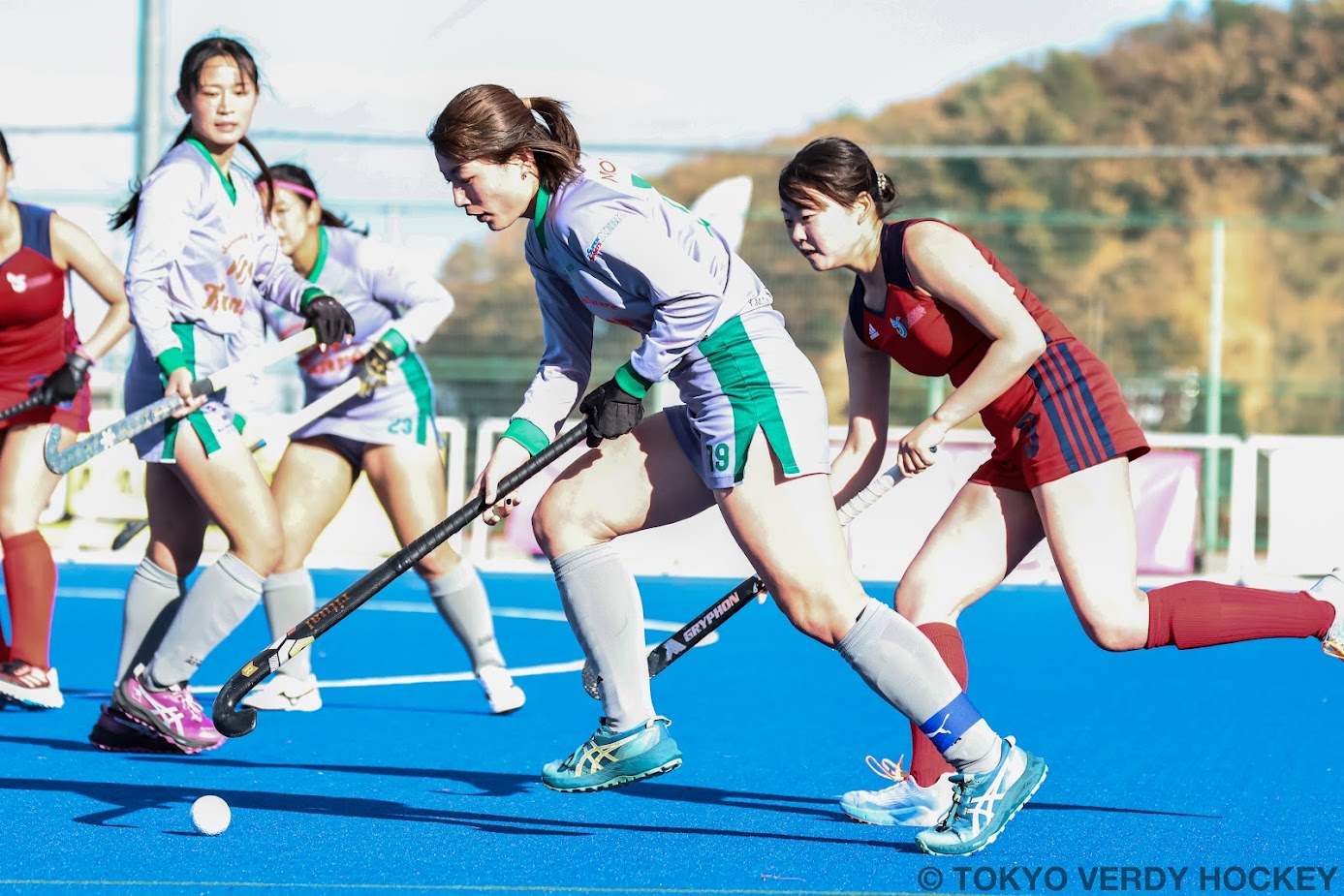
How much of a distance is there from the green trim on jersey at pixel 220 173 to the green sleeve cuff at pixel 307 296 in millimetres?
369

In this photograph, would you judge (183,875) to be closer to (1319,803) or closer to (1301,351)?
(1319,803)

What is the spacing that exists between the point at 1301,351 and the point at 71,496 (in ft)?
49.6

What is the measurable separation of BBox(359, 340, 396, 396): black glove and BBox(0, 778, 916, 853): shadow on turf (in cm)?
156

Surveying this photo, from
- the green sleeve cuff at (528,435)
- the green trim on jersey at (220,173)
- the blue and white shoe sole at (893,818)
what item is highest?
the green trim on jersey at (220,173)

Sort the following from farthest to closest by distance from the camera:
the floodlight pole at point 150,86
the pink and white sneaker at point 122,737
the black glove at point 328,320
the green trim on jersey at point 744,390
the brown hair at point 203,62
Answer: the floodlight pole at point 150,86 → the black glove at point 328,320 → the pink and white sneaker at point 122,737 → the brown hair at point 203,62 → the green trim on jersey at point 744,390

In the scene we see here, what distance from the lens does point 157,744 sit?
4.82 m

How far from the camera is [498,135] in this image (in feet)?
11.7

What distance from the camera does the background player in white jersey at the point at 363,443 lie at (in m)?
5.57

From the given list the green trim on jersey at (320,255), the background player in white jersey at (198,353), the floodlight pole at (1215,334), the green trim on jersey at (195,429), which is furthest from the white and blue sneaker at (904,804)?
the floodlight pole at (1215,334)

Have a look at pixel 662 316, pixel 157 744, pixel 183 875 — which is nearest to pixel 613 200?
pixel 662 316

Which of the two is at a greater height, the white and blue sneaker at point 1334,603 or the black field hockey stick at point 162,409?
the black field hockey stick at point 162,409

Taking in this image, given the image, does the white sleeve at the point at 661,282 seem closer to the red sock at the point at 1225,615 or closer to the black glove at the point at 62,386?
the red sock at the point at 1225,615

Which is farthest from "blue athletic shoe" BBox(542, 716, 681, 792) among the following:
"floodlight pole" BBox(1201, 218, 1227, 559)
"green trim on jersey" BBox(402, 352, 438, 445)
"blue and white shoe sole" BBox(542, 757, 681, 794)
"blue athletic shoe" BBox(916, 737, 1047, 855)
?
"floodlight pole" BBox(1201, 218, 1227, 559)

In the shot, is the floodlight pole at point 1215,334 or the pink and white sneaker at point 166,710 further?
the floodlight pole at point 1215,334
